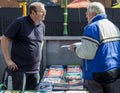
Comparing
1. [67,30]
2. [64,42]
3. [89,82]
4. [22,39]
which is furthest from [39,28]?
[67,30]

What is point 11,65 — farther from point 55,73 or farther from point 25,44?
point 55,73

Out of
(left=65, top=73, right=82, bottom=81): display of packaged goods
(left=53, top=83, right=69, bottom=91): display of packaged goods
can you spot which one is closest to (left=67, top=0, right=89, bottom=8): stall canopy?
(left=65, top=73, right=82, bottom=81): display of packaged goods

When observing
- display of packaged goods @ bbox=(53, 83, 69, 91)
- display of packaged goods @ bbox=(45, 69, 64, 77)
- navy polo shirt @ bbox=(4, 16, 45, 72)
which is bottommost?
display of packaged goods @ bbox=(45, 69, 64, 77)

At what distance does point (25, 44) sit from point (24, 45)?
0.02 metres

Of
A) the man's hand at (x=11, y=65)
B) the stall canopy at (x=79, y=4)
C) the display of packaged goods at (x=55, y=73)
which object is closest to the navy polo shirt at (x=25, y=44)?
the man's hand at (x=11, y=65)

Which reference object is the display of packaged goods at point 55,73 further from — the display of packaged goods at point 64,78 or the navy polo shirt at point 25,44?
the navy polo shirt at point 25,44

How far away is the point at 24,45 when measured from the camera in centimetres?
493

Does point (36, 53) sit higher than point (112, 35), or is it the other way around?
point (112, 35)

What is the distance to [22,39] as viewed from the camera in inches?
194

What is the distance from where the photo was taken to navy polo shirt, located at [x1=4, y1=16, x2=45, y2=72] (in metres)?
4.88

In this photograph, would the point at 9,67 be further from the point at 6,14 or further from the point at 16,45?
the point at 6,14

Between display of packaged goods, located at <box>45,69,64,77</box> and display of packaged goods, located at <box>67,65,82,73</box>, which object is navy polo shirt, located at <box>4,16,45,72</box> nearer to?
display of packaged goods, located at <box>45,69,64,77</box>

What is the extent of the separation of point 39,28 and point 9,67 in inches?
27.9

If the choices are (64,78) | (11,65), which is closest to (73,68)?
(64,78)
